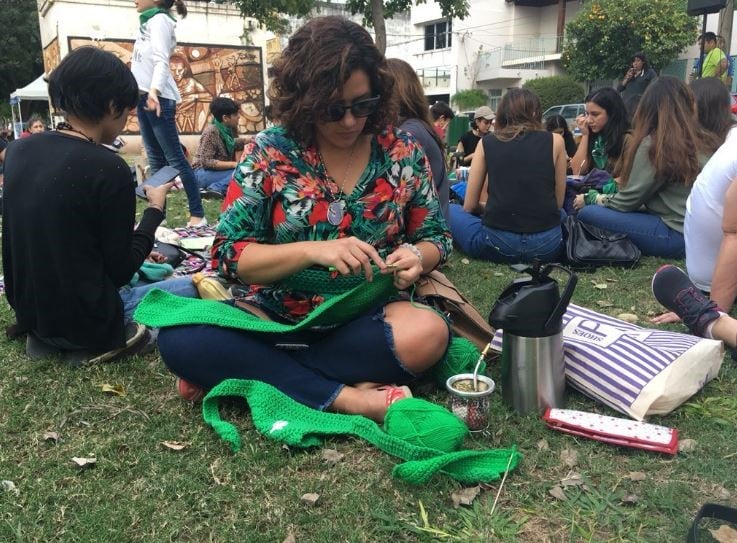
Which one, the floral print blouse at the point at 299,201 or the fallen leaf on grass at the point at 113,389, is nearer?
the floral print blouse at the point at 299,201

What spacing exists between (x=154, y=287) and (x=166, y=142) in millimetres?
2570

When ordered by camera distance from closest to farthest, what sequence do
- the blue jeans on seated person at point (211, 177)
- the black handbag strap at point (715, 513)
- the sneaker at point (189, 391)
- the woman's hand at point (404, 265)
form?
the black handbag strap at point (715, 513) < the woman's hand at point (404, 265) < the sneaker at point (189, 391) < the blue jeans on seated person at point (211, 177)

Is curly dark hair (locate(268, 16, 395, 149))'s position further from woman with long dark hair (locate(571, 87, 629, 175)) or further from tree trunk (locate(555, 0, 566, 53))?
tree trunk (locate(555, 0, 566, 53))

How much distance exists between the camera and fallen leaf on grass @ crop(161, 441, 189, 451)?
2.05 m

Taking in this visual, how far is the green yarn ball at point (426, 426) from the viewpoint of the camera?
1.91 m

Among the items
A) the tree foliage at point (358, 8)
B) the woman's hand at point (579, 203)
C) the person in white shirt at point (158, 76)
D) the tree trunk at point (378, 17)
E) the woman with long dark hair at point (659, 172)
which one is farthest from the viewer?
the tree foliage at point (358, 8)

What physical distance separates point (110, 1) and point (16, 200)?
63.9ft

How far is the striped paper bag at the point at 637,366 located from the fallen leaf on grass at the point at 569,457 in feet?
1.11

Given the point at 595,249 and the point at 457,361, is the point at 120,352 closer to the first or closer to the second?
the point at 457,361

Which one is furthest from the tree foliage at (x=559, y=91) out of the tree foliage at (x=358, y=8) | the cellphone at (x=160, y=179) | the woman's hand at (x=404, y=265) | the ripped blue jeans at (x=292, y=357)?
the ripped blue jeans at (x=292, y=357)

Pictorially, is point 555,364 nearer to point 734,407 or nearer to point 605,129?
point 734,407

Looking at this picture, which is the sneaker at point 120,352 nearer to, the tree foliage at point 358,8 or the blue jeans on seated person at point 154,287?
the blue jeans on seated person at point 154,287

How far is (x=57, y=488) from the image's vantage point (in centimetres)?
185

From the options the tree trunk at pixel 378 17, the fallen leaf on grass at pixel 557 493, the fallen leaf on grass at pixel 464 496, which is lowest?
the fallen leaf on grass at pixel 557 493
